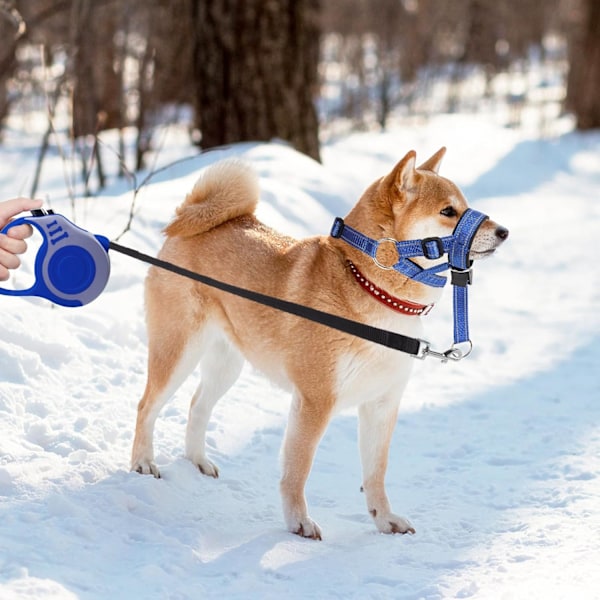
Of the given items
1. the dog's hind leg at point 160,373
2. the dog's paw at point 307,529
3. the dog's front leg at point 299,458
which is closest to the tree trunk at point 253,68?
the dog's hind leg at point 160,373

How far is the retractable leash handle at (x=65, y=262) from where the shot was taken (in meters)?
2.61

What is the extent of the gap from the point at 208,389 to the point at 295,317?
751 millimetres

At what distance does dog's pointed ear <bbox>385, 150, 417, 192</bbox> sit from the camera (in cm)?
285

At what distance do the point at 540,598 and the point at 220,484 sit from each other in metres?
1.42

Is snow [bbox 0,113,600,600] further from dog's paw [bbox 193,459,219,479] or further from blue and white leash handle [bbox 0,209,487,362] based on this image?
blue and white leash handle [bbox 0,209,487,362]

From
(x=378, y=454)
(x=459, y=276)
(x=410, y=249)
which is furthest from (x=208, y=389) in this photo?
(x=459, y=276)

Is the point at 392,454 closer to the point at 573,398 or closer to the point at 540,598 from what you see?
the point at 573,398

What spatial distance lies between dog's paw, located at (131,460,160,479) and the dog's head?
1.32 meters

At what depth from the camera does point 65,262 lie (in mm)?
2666

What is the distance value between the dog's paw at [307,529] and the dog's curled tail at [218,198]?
1222 mm

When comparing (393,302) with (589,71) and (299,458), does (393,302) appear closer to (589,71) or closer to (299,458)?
(299,458)

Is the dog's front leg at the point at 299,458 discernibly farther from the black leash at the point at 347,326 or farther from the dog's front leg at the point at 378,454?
the black leash at the point at 347,326

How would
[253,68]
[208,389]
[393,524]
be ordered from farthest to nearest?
[253,68], [208,389], [393,524]

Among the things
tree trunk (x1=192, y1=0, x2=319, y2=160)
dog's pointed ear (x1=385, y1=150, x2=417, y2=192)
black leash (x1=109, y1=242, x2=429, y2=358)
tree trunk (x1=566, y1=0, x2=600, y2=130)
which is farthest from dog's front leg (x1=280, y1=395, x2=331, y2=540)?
tree trunk (x1=566, y1=0, x2=600, y2=130)
